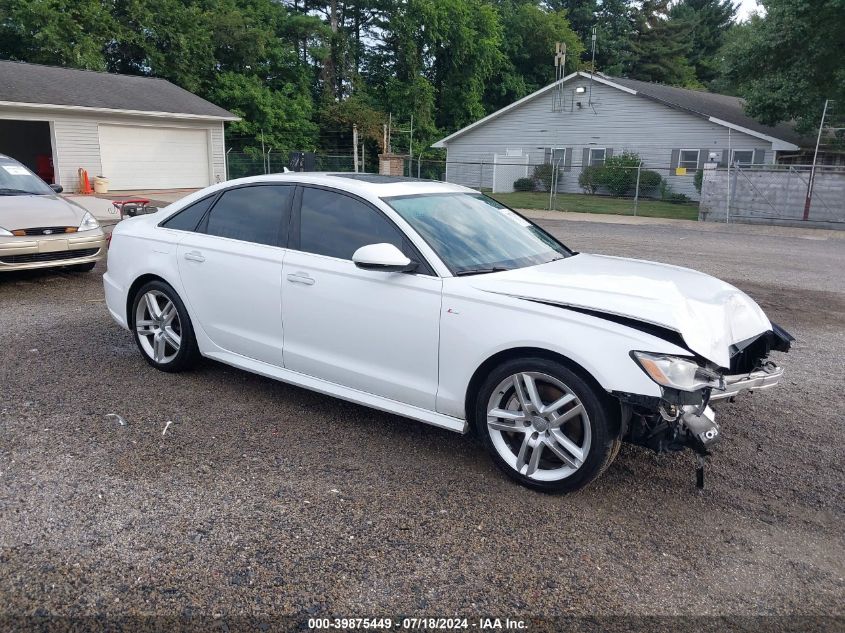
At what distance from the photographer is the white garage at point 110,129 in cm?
2286

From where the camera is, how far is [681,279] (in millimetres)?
4293

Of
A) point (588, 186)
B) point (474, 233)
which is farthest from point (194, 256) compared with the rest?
point (588, 186)

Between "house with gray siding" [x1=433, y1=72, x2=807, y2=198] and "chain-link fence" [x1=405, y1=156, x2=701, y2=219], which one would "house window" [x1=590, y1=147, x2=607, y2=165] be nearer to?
"house with gray siding" [x1=433, y1=72, x2=807, y2=198]

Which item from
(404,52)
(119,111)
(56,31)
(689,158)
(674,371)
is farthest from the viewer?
(404,52)

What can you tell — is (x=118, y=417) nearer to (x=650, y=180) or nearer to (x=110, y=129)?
(x=110, y=129)

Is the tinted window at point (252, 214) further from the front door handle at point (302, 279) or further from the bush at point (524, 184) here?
the bush at point (524, 184)

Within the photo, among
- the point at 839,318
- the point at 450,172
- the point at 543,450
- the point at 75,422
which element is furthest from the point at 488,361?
the point at 450,172

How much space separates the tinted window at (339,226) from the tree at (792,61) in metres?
21.7

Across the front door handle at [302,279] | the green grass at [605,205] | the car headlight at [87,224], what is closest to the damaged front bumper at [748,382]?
the front door handle at [302,279]

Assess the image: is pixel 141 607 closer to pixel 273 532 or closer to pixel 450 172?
pixel 273 532

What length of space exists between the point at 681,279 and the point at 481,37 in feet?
155

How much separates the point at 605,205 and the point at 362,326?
23.4 m

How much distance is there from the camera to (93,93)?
24.5m

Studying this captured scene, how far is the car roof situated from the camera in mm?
4473
